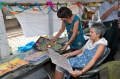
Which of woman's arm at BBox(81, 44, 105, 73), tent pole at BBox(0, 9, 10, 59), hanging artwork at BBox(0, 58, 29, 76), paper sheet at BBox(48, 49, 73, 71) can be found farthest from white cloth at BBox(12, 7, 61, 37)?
woman's arm at BBox(81, 44, 105, 73)

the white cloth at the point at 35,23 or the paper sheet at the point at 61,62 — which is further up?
the white cloth at the point at 35,23

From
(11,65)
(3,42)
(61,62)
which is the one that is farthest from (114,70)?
(3,42)

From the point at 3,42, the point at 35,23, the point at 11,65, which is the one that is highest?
the point at 35,23

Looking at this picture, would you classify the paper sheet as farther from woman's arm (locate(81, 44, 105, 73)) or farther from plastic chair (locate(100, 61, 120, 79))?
plastic chair (locate(100, 61, 120, 79))

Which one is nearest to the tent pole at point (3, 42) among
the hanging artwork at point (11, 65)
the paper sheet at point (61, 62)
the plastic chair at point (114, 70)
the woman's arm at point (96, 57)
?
the hanging artwork at point (11, 65)

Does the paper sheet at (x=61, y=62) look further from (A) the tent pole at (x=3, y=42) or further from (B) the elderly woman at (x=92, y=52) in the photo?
(A) the tent pole at (x=3, y=42)

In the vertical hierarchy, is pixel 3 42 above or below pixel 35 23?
below

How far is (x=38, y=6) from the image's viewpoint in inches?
86.4

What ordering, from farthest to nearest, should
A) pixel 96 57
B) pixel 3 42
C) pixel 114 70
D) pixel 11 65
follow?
1. pixel 3 42
2. pixel 11 65
3. pixel 96 57
4. pixel 114 70

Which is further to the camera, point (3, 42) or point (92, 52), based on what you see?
point (3, 42)

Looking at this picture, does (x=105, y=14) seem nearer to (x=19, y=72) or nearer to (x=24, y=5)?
(x=24, y=5)

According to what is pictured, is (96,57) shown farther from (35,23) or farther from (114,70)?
(35,23)

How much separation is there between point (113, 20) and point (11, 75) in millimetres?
2060

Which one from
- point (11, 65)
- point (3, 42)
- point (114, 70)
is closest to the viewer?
point (114, 70)
